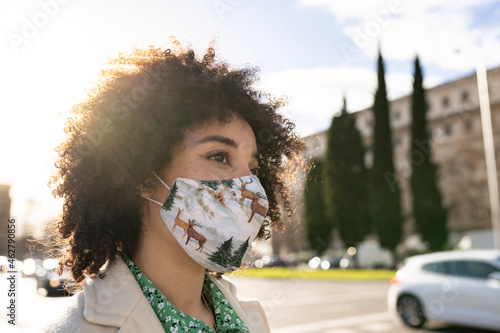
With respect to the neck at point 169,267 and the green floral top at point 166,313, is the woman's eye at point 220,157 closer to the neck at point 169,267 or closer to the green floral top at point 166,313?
the neck at point 169,267

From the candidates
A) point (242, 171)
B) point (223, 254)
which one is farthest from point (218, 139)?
point (223, 254)

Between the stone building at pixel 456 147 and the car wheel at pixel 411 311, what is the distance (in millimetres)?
16066

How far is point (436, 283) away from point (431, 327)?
97 cm

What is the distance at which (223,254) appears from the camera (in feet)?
6.40

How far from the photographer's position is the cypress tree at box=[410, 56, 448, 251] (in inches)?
1414

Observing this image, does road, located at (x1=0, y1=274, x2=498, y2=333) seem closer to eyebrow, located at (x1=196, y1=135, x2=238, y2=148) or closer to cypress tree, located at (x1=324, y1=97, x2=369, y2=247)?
eyebrow, located at (x1=196, y1=135, x2=238, y2=148)

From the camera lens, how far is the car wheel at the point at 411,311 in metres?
10.6

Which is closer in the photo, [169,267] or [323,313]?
Answer: [169,267]

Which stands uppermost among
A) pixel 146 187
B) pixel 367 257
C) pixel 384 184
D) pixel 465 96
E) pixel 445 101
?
pixel 465 96

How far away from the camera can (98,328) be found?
1583 millimetres

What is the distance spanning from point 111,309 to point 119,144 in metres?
A: 0.67

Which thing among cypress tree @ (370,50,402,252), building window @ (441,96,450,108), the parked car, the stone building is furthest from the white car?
building window @ (441,96,450,108)

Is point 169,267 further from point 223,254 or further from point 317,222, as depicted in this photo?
point 317,222

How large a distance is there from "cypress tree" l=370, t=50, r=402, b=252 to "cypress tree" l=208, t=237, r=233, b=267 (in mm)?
36433
